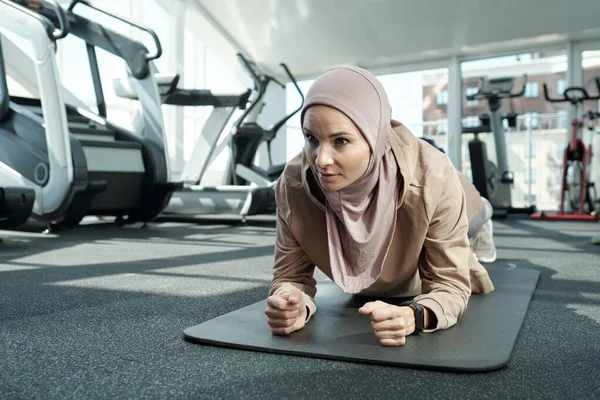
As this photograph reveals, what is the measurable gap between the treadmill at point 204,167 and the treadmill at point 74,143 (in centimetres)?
27

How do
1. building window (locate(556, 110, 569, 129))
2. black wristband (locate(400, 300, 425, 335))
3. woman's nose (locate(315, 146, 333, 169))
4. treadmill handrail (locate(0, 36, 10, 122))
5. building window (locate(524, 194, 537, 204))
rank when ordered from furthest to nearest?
building window (locate(524, 194, 537, 204)), building window (locate(556, 110, 569, 129)), treadmill handrail (locate(0, 36, 10, 122)), black wristband (locate(400, 300, 425, 335)), woman's nose (locate(315, 146, 333, 169))

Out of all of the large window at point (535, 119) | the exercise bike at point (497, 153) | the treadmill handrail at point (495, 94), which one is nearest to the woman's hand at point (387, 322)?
the exercise bike at point (497, 153)

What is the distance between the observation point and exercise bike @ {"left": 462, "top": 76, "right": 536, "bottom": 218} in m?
6.16

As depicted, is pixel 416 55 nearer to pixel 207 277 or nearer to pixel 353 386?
pixel 207 277

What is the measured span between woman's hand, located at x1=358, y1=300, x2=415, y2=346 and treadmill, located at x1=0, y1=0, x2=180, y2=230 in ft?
9.71

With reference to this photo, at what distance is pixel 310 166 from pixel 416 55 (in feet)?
23.4

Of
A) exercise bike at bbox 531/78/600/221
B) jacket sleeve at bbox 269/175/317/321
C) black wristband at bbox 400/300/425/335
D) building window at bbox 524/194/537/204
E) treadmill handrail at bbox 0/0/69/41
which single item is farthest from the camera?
building window at bbox 524/194/537/204

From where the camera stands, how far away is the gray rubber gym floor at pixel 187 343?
0.95m

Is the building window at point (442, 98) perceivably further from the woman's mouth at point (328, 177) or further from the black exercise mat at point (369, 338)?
the woman's mouth at point (328, 177)

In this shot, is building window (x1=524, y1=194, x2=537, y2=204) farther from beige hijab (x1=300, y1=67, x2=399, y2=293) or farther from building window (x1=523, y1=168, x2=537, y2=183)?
beige hijab (x1=300, y1=67, x2=399, y2=293)

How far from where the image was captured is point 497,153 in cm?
657

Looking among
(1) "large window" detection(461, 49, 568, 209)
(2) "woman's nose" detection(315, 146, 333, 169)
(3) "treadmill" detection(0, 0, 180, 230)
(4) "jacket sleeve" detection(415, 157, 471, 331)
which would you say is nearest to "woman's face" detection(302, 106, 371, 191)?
(2) "woman's nose" detection(315, 146, 333, 169)

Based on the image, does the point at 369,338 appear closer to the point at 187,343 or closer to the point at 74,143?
the point at 187,343

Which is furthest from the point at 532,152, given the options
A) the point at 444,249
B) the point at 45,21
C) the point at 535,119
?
the point at 444,249
